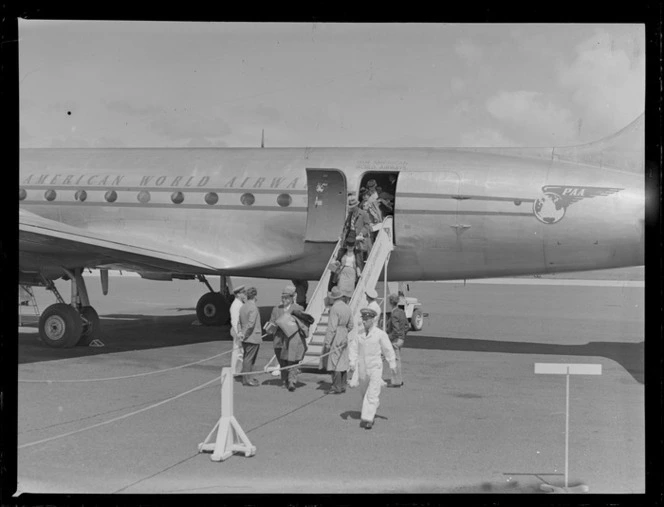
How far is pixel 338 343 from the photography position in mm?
12562

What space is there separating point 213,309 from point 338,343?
10.3m

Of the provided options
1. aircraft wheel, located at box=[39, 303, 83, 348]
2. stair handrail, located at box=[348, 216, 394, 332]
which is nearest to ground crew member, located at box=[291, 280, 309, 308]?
stair handrail, located at box=[348, 216, 394, 332]

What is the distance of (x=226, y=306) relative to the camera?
22.2m

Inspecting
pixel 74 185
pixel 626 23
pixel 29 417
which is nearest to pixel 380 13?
pixel 626 23

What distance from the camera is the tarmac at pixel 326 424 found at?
8.13m

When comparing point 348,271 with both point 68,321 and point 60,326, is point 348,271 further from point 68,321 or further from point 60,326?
point 60,326

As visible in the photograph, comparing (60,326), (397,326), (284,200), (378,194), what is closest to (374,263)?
(284,200)

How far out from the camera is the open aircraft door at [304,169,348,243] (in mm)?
17938

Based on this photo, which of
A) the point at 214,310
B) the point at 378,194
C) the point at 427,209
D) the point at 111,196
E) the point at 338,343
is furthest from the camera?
the point at 214,310

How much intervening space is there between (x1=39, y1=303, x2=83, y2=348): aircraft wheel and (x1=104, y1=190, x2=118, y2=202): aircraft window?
3722 mm

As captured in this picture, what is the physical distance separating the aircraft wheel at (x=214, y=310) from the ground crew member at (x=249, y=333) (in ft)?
29.7

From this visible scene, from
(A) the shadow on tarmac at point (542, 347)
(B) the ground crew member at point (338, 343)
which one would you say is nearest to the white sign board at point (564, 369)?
(B) the ground crew member at point (338, 343)

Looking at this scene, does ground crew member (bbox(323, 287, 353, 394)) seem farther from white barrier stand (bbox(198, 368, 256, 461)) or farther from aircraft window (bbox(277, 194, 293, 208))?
aircraft window (bbox(277, 194, 293, 208))
